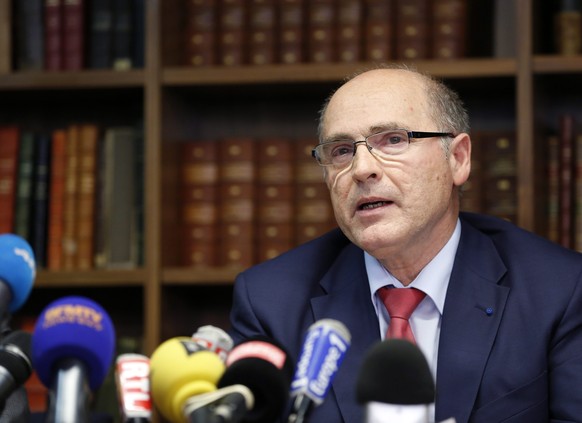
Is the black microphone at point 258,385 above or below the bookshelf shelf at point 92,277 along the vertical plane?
above

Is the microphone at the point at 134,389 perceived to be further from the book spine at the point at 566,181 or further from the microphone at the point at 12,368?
the book spine at the point at 566,181

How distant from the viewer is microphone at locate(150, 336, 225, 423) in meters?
1.05

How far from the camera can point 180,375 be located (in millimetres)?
1052

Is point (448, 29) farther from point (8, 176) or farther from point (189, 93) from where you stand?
point (8, 176)

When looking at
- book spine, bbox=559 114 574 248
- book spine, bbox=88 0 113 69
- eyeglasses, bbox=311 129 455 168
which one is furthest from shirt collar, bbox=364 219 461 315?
book spine, bbox=88 0 113 69

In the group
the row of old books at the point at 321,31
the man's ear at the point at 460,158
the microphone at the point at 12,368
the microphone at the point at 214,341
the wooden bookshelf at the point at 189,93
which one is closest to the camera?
the microphone at the point at 12,368

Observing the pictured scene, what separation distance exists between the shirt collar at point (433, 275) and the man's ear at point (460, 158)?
119 millimetres

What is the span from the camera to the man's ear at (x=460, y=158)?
2.04 metres

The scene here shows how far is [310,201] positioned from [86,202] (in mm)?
687

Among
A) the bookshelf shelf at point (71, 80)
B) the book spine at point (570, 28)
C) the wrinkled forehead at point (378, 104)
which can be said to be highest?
the book spine at point (570, 28)

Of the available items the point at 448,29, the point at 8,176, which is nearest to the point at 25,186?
the point at 8,176

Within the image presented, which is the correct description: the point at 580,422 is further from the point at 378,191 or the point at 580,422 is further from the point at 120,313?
the point at 120,313

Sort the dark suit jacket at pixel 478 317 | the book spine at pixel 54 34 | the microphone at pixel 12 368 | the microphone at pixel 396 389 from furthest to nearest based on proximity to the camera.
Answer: the book spine at pixel 54 34
the dark suit jacket at pixel 478 317
the microphone at pixel 12 368
the microphone at pixel 396 389

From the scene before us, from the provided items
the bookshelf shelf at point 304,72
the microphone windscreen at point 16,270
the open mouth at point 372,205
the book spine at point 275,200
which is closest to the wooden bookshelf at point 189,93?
the bookshelf shelf at point 304,72
